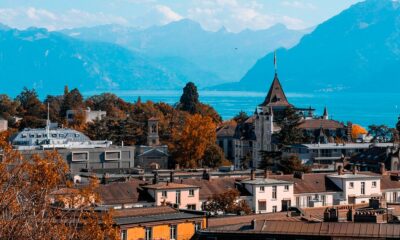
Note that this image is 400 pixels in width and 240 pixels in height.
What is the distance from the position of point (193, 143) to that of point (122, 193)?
43.2 m

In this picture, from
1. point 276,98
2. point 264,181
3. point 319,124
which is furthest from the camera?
point 276,98

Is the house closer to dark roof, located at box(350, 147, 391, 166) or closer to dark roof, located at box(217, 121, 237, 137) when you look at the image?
dark roof, located at box(350, 147, 391, 166)

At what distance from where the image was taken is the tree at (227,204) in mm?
47625

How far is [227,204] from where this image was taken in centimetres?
4841

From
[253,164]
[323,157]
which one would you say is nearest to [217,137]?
[253,164]

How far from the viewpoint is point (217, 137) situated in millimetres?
108875

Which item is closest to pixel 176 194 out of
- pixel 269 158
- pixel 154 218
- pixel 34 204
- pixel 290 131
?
pixel 154 218

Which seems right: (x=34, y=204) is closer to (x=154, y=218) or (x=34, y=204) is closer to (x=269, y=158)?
(x=154, y=218)

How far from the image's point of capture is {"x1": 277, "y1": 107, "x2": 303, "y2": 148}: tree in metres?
89.8

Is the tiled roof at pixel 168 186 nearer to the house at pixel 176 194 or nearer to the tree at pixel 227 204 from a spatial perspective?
the house at pixel 176 194

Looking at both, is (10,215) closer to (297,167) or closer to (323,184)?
(323,184)

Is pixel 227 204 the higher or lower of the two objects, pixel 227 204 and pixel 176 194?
the lower

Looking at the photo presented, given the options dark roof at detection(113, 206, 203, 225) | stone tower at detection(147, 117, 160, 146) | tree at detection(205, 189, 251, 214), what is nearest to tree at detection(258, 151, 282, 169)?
stone tower at detection(147, 117, 160, 146)

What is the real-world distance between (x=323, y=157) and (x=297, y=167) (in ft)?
50.0
